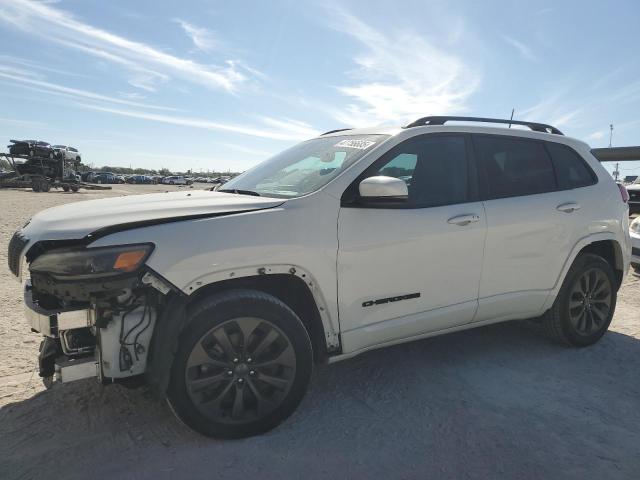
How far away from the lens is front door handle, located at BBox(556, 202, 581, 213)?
150 inches

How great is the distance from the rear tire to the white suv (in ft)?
0.08

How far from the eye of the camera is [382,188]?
9.22 feet

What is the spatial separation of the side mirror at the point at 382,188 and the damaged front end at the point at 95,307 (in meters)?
1.24

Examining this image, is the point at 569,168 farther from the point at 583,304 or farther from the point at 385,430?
the point at 385,430

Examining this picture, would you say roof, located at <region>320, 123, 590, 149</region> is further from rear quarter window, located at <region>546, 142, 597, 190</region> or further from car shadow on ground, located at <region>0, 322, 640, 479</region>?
car shadow on ground, located at <region>0, 322, 640, 479</region>

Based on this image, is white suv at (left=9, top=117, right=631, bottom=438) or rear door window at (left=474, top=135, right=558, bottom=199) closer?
white suv at (left=9, top=117, right=631, bottom=438)

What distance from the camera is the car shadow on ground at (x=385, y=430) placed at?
96.8 inches

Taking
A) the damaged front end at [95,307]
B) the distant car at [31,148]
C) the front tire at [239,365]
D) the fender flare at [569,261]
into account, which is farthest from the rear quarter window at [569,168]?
the distant car at [31,148]

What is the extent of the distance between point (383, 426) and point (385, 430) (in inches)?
1.8

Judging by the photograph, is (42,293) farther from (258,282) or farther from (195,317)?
(258,282)

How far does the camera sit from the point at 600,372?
3.71 meters

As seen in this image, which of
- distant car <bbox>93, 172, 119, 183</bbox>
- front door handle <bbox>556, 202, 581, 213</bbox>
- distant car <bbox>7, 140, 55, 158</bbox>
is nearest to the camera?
front door handle <bbox>556, 202, 581, 213</bbox>

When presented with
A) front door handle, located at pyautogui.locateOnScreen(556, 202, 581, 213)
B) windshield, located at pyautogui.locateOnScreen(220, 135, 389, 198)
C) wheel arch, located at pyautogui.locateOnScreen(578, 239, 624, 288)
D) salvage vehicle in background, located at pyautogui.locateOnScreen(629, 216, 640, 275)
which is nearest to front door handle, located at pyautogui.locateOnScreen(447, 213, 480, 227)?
windshield, located at pyautogui.locateOnScreen(220, 135, 389, 198)

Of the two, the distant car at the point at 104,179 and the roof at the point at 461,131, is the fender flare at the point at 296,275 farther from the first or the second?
the distant car at the point at 104,179
